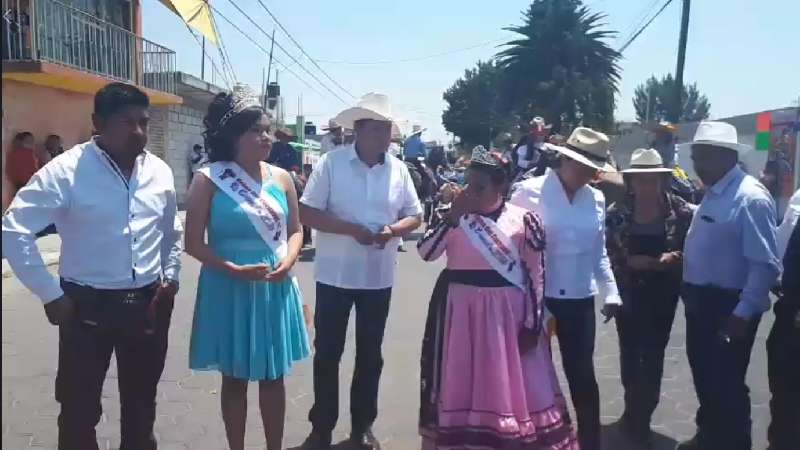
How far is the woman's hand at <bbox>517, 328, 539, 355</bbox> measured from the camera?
150 inches

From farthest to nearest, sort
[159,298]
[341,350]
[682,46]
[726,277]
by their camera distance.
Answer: [682,46] → [341,350] → [726,277] → [159,298]

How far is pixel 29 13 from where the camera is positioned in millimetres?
14234

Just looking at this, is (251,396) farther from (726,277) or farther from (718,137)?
(718,137)

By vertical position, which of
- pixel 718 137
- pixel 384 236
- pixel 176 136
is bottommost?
pixel 384 236

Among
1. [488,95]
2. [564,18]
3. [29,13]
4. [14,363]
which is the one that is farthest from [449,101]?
[14,363]

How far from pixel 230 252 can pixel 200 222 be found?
0.20 metres

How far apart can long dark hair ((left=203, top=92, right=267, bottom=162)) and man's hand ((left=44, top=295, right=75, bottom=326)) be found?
3.24 feet

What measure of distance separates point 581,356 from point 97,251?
2405 millimetres

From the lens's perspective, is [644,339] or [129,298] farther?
[644,339]

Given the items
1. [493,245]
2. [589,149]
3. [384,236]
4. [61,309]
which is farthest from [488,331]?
[61,309]

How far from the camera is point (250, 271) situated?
3590 millimetres

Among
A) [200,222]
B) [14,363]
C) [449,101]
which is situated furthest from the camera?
[449,101]

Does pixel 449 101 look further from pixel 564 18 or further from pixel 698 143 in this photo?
pixel 698 143

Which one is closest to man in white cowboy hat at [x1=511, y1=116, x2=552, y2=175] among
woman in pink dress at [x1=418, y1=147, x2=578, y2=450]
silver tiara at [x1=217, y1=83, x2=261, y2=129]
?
woman in pink dress at [x1=418, y1=147, x2=578, y2=450]
